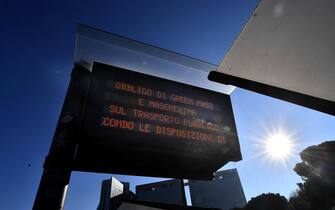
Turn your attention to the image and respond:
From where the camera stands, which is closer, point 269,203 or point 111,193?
point 269,203

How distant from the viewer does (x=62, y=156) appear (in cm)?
380

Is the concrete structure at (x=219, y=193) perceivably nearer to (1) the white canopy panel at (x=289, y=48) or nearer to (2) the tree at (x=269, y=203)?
(2) the tree at (x=269, y=203)

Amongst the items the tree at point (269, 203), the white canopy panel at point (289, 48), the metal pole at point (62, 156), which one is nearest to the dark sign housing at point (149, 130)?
the metal pole at point (62, 156)

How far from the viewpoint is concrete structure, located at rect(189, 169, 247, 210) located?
2379 inches

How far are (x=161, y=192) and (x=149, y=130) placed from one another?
60.4m

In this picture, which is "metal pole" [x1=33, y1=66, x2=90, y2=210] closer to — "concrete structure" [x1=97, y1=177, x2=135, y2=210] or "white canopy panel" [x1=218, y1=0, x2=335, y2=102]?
"white canopy panel" [x1=218, y1=0, x2=335, y2=102]

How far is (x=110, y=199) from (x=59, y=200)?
173ft

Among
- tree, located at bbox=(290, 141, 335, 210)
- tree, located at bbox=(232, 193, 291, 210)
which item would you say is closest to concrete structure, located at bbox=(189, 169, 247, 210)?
tree, located at bbox=(232, 193, 291, 210)

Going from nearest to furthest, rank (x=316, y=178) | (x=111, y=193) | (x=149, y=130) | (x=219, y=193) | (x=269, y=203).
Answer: (x=149, y=130) < (x=316, y=178) < (x=269, y=203) < (x=111, y=193) < (x=219, y=193)

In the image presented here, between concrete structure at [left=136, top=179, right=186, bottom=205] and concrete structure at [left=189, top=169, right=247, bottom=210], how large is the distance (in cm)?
647

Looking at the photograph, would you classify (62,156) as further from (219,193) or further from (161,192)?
(219,193)

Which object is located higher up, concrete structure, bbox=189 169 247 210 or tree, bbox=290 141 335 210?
concrete structure, bbox=189 169 247 210

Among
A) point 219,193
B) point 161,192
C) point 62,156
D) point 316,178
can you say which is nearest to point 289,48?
point 62,156

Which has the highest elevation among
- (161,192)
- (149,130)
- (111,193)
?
(161,192)
